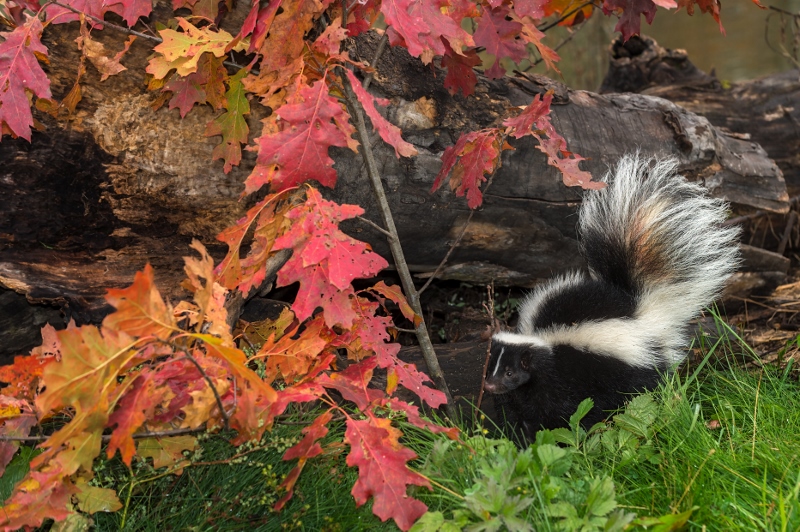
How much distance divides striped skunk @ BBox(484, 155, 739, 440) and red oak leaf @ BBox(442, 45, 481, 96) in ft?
2.88

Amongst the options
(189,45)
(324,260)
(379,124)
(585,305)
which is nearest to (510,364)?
(585,305)

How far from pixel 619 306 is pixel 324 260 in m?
1.72

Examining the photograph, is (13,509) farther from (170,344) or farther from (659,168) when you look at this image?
(659,168)

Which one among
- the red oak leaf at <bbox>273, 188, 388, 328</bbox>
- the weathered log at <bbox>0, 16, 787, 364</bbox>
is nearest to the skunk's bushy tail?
the weathered log at <bbox>0, 16, 787, 364</bbox>

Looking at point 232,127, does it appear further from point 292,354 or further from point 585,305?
point 585,305

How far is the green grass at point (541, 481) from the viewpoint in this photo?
217cm

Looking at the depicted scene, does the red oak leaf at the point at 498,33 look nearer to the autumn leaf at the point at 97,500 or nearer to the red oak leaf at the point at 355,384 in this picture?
the red oak leaf at the point at 355,384

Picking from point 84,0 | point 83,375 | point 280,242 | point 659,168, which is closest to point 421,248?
point 659,168

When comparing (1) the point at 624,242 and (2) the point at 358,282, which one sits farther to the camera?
(2) the point at 358,282

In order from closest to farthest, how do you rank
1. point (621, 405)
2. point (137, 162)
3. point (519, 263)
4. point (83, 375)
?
point (83, 375)
point (137, 162)
point (621, 405)
point (519, 263)

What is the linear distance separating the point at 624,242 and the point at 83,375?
2.56 metres

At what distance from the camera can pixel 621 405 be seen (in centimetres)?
340

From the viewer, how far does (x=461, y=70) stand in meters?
3.16

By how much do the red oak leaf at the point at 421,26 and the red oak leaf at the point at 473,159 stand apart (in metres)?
0.59
